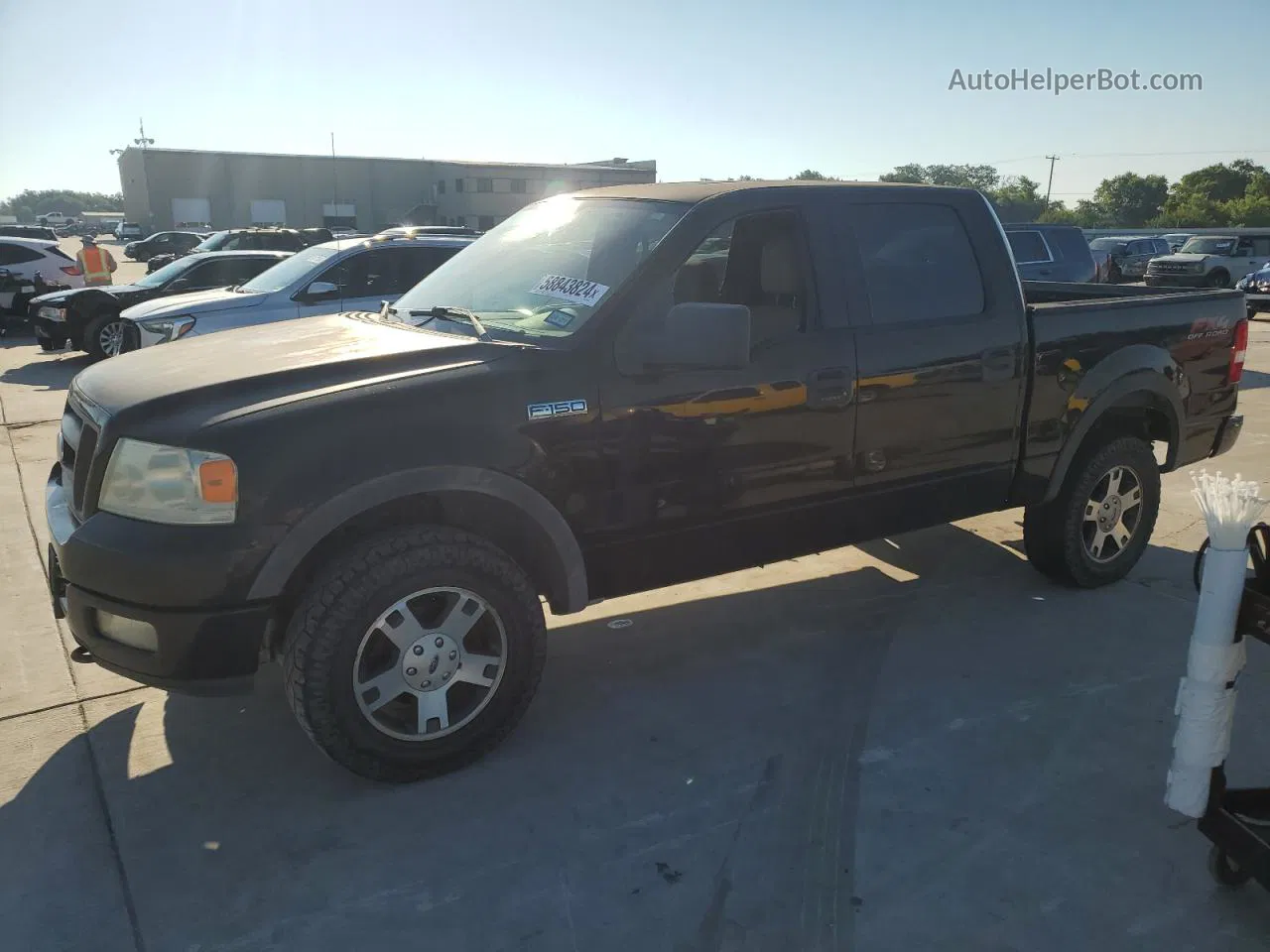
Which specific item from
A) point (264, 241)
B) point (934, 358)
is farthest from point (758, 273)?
point (264, 241)

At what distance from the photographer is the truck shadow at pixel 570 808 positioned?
2.59 m

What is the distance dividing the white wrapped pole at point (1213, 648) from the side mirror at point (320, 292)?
26.9 ft

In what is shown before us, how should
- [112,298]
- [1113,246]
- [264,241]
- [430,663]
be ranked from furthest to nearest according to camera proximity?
1. [1113,246]
2. [264,241]
3. [112,298]
4. [430,663]

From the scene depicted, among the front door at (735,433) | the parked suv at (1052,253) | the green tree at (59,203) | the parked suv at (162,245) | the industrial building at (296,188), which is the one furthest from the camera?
the green tree at (59,203)

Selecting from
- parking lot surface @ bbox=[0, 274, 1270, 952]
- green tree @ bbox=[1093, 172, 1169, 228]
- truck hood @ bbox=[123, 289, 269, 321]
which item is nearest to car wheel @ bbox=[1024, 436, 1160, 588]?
parking lot surface @ bbox=[0, 274, 1270, 952]

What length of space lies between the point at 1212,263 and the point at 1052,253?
47.7 feet

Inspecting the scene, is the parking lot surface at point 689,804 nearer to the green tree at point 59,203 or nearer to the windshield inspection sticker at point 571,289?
the windshield inspection sticker at point 571,289

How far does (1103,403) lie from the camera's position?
4582 mm

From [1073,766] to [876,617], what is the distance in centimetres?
140

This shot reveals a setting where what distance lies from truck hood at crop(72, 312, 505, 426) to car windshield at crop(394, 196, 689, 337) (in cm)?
26

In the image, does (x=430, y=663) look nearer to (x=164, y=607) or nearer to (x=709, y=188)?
(x=164, y=607)

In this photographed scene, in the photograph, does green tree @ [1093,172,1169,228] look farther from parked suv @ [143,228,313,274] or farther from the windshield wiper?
the windshield wiper

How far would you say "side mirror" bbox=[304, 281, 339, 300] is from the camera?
9188 millimetres

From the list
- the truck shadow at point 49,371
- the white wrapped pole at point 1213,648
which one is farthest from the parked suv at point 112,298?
the white wrapped pole at point 1213,648
